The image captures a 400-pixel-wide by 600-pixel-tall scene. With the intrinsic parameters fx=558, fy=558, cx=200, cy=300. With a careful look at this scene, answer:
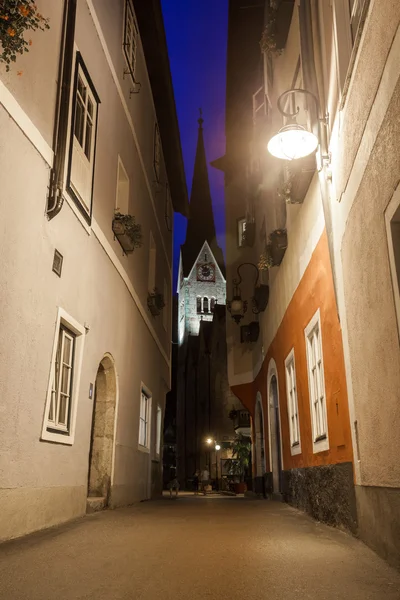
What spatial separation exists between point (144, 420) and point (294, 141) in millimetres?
8342

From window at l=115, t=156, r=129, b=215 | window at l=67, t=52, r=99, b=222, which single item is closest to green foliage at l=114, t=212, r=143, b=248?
window at l=115, t=156, r=129, b=215

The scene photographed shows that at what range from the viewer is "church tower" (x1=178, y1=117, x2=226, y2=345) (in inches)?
2381

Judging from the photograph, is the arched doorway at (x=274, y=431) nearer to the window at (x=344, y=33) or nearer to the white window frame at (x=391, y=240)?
the window at (x=344, y=33)

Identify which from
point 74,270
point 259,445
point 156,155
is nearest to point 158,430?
point 259,445

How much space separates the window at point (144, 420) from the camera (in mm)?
12089

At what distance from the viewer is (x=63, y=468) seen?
6297 millimetres

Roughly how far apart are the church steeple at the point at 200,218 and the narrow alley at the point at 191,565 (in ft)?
204

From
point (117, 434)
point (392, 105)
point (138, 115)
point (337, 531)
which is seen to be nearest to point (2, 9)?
point (392, 105)

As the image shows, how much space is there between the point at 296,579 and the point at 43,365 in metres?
3.37

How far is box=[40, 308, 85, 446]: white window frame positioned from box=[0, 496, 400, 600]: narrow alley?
3.18ft

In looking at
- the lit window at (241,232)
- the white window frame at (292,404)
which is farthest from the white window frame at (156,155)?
the white window frame at (292,404)

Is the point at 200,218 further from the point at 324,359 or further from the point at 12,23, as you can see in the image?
the point at 12,23

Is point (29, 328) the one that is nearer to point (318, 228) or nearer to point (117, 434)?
point (318, 228)

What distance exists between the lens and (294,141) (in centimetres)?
586
